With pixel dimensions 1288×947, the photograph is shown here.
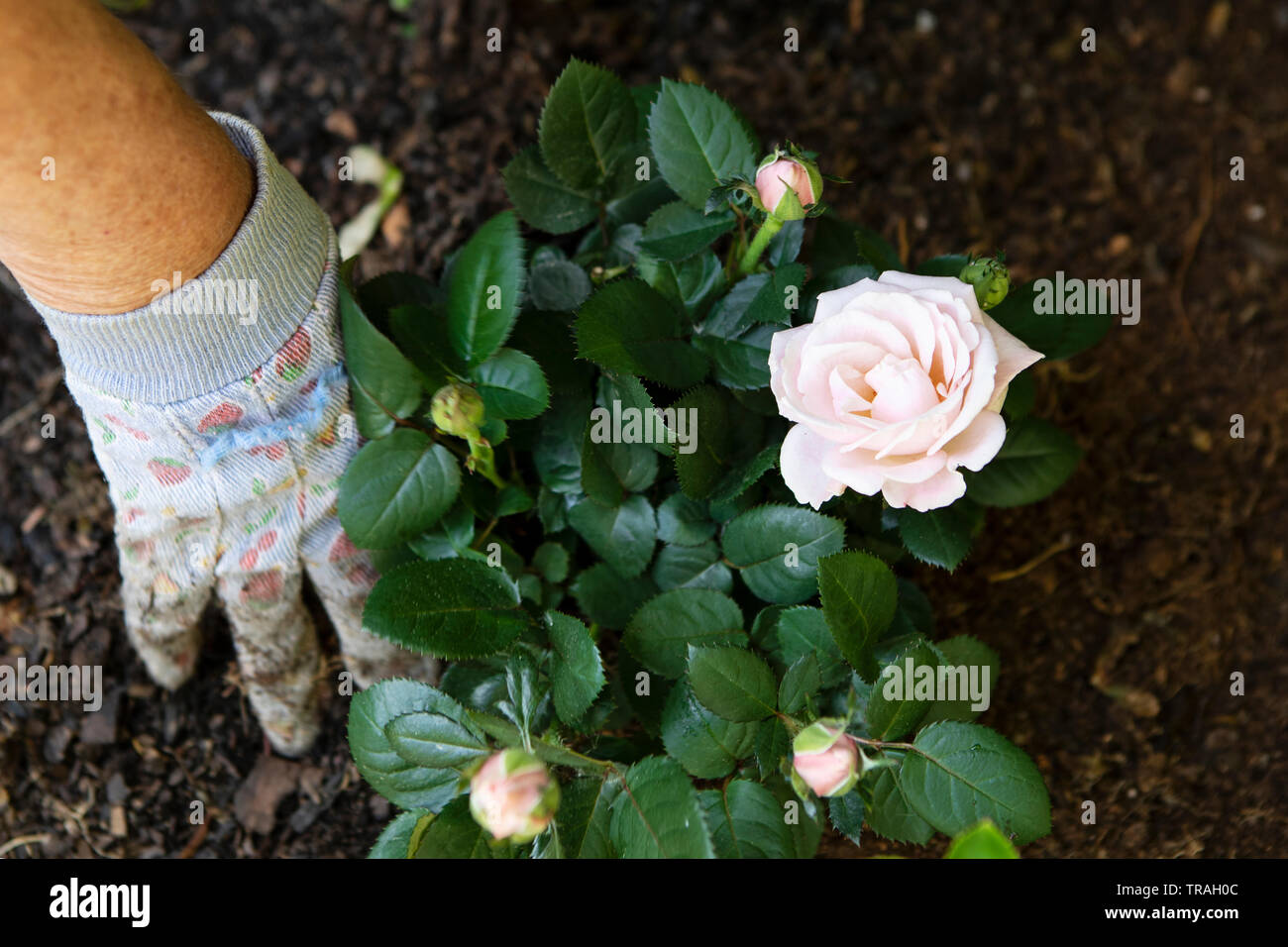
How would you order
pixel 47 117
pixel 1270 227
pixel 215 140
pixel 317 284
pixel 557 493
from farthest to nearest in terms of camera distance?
pixel 1270 227 → pixel 557 493 → pixel 317 284 → pixel 215 140 → pixel 47 117

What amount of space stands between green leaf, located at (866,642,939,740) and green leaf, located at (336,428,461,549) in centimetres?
42

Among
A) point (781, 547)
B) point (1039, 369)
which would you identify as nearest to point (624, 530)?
point (781, 547)

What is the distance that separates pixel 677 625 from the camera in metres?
0.99

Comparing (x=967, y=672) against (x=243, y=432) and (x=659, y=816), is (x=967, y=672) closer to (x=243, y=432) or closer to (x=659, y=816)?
(x=659, y=816)

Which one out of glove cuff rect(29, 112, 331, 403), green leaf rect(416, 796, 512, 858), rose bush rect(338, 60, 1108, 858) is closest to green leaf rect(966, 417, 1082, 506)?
rose bush rect(338, 60, 1108, 858)

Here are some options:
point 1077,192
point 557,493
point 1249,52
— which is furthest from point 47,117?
point 1249,52

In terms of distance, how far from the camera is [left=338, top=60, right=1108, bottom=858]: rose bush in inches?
31.6

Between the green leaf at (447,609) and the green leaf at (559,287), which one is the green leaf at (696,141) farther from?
the green leaf at (447,609)

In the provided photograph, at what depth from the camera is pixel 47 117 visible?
0.72 meters

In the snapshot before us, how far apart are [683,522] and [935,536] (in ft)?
0.81

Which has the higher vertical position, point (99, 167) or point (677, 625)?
point (99, 167)

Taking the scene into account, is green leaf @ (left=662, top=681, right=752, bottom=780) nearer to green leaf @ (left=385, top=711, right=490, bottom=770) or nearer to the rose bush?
the rose bush
